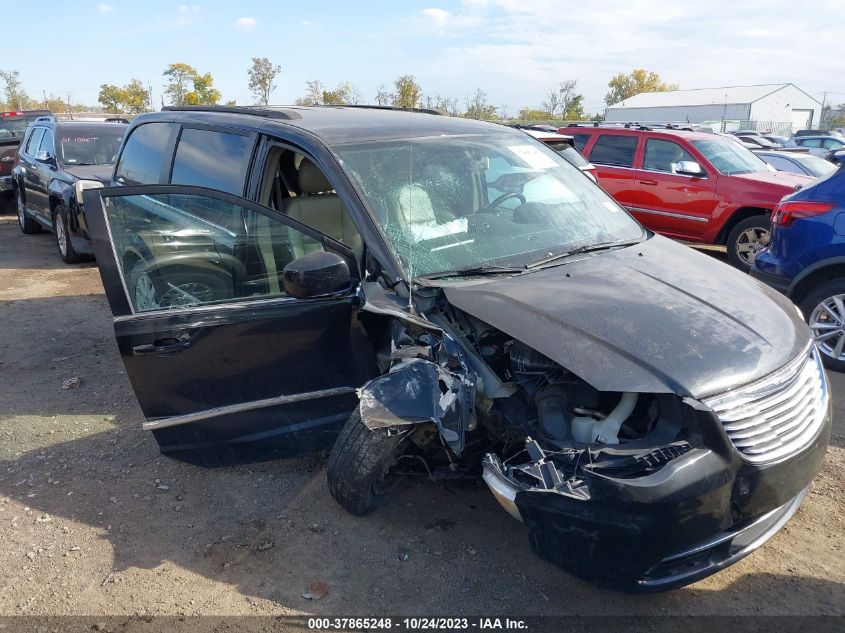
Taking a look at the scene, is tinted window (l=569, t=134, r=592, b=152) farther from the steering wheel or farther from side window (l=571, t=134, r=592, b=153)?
the steering wheel

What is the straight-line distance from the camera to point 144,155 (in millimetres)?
4910

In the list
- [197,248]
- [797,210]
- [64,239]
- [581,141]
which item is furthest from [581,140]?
[197,248]

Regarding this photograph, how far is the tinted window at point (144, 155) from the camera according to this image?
467cm

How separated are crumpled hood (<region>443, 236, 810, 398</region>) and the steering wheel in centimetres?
57

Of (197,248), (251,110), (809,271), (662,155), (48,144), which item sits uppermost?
(251,110)

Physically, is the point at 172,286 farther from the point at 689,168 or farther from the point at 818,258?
the point at 689,168

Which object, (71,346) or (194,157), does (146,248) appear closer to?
(194,157)

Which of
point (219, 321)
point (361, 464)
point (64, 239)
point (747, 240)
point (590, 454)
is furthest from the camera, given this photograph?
point (64, 239)

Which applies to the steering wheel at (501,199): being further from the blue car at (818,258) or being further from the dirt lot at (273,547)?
the blue car at (818,258)

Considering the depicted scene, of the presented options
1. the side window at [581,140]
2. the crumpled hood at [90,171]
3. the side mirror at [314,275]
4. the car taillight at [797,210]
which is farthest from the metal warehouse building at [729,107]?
the side mirror at [314,275]

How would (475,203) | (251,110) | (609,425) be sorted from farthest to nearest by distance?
1. (251,110)
2. (475,203)
3. (609,425)

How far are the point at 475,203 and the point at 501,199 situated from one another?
0.19 meters

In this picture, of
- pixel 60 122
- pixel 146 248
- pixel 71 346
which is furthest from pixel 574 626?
pixel 60 122

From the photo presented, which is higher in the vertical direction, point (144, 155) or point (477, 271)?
point (144, 155)
